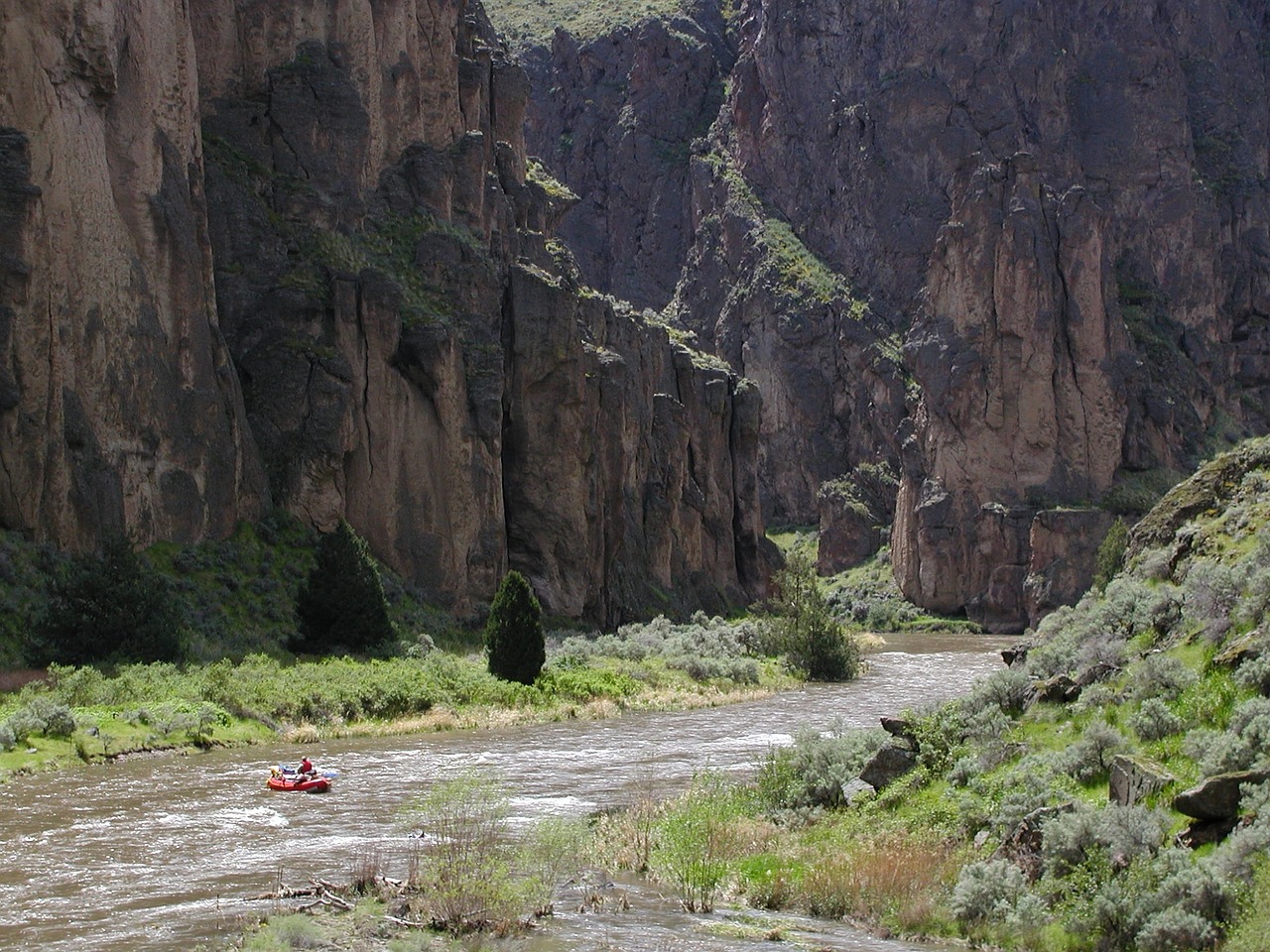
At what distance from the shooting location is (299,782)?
33.8 meters

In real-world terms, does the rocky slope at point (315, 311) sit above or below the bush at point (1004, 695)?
above

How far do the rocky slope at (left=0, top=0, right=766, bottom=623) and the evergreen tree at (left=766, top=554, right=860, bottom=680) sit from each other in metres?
15.7

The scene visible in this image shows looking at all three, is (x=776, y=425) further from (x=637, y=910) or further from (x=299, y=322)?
(x=637, y=910)

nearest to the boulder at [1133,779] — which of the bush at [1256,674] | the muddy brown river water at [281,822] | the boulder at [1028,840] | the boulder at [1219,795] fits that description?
the boulder at [1028,840]

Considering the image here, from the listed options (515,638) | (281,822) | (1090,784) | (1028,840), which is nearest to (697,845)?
(1028,840)

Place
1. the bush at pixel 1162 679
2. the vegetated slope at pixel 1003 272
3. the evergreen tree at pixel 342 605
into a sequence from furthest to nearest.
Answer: the vegetated slope at pixel 1003 272, the evergreen tree at pixel 342 605, the bush at pixel 1162 679

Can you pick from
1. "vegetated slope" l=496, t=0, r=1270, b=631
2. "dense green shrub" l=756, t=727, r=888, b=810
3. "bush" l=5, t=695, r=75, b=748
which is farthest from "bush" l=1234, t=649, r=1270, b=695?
"vegetated slope" l=496, t=0, r=1270, b=631

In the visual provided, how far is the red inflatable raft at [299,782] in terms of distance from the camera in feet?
111

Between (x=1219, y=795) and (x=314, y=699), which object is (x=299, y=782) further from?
(x=1219, y=795)

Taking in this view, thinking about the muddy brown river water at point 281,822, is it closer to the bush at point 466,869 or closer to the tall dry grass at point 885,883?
the tall dry grass at point 885,883

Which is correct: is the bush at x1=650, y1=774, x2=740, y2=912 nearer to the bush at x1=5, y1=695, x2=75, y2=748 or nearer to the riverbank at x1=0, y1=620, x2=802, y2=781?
the riverbank at x1=0, y1=620, x2=802, y2=781

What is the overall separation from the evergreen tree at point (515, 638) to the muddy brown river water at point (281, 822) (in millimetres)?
6315

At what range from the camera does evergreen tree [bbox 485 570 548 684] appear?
193 ft

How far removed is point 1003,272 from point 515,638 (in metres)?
100
